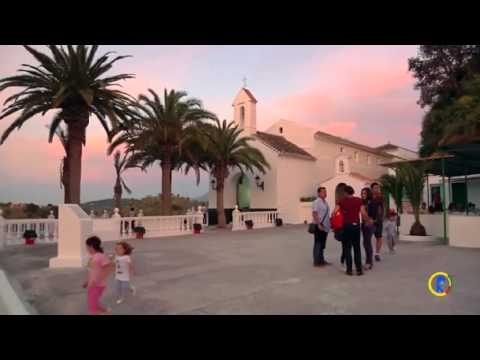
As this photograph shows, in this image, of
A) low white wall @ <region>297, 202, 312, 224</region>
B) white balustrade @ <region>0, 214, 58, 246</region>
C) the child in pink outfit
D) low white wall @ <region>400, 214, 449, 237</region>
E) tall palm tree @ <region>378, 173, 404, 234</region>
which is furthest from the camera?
low white wall @ <region>297, 202, 312, 224</region>

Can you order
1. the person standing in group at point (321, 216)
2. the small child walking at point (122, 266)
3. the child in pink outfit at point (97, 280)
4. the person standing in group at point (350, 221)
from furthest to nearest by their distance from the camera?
the person standing in group at point (321, 216) → the person standing in group at point (350, 221) → the small child walking at point (122, 266) → the child in pink outfit at point (97, 280)

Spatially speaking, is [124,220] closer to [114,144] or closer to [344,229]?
[114,144]

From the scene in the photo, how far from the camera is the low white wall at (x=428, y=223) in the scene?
13.1 meters

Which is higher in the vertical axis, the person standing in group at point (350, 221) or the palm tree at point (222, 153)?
the palm tree at point (222, 153)

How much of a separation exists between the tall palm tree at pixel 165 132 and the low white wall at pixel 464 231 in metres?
11.7

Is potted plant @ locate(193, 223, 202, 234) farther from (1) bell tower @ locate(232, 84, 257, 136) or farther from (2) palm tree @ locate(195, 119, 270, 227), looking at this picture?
(1) bell tower @ locate(232, 84, 257, 136)

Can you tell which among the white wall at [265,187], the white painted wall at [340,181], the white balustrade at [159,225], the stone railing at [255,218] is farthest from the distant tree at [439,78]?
the white balustrade at [159,225]

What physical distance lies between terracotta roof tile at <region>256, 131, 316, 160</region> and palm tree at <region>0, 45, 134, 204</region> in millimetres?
11803

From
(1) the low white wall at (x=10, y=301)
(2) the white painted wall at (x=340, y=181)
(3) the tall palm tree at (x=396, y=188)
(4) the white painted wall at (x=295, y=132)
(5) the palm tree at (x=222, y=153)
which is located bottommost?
(1) the low white wall at (x=10, y=301)

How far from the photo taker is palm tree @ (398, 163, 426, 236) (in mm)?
12438

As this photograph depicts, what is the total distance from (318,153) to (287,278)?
21.9 m

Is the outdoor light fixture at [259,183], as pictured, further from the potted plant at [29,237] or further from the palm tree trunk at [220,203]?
the potted plant at [29,237]

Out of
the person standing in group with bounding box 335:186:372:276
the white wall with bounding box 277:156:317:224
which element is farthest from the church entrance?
the person standing in group with bounding box 335:186:372:276
